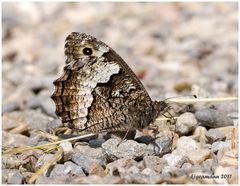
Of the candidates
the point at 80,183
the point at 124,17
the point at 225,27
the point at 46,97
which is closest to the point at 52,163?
the point at 80,183

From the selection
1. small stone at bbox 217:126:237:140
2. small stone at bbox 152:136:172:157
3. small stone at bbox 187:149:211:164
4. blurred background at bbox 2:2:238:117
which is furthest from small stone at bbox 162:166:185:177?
blurred background at bbox 2:2:238:117

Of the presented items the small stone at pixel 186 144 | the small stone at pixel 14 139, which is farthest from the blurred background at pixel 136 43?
the small stone at pixel 186 144

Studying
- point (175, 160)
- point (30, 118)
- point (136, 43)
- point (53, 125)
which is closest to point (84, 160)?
point (175, 160)

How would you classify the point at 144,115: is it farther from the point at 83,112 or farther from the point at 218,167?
the point at 218,167

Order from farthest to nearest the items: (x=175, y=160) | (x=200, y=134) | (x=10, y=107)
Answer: (x=10, y=107), (x=200, y=134), (x=175, y=160)

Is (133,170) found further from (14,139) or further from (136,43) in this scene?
(136,43)

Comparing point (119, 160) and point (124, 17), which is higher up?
point (124, 17)
